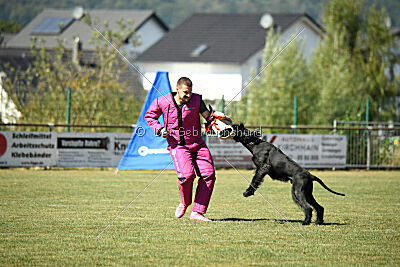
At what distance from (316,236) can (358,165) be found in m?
14.8

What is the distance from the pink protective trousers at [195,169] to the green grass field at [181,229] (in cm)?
38

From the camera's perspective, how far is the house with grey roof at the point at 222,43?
168 feet

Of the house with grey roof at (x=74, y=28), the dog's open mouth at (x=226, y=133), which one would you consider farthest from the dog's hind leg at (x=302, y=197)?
the house with grey roof at (x=74, y=28)

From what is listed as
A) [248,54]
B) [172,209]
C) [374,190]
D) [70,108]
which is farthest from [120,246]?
[248,54]

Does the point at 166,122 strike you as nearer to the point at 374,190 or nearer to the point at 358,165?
the point at 374,190

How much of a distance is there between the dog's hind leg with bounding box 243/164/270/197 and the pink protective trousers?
568 millimetres

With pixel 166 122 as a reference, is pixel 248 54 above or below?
above

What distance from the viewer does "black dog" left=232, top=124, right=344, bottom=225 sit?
29.5 ft

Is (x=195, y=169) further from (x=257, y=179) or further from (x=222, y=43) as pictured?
(x=222, y=43)

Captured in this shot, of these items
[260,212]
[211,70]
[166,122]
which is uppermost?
[211,70]

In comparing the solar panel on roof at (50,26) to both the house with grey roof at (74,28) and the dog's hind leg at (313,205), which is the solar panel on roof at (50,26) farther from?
the dog's hind leg at (313,205)

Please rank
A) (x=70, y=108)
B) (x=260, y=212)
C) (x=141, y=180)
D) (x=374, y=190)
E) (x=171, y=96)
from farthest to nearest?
(x=70, y=108) < (x=141, y=180) < (x=374, y=190) < (x=260, y=212) < (x=171, y=96)

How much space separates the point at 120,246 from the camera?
7219 mm

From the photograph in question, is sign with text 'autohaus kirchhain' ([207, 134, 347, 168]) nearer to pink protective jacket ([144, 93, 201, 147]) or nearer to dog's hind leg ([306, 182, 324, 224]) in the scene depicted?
pink protective jacket ([144, 93, 201, 147])
